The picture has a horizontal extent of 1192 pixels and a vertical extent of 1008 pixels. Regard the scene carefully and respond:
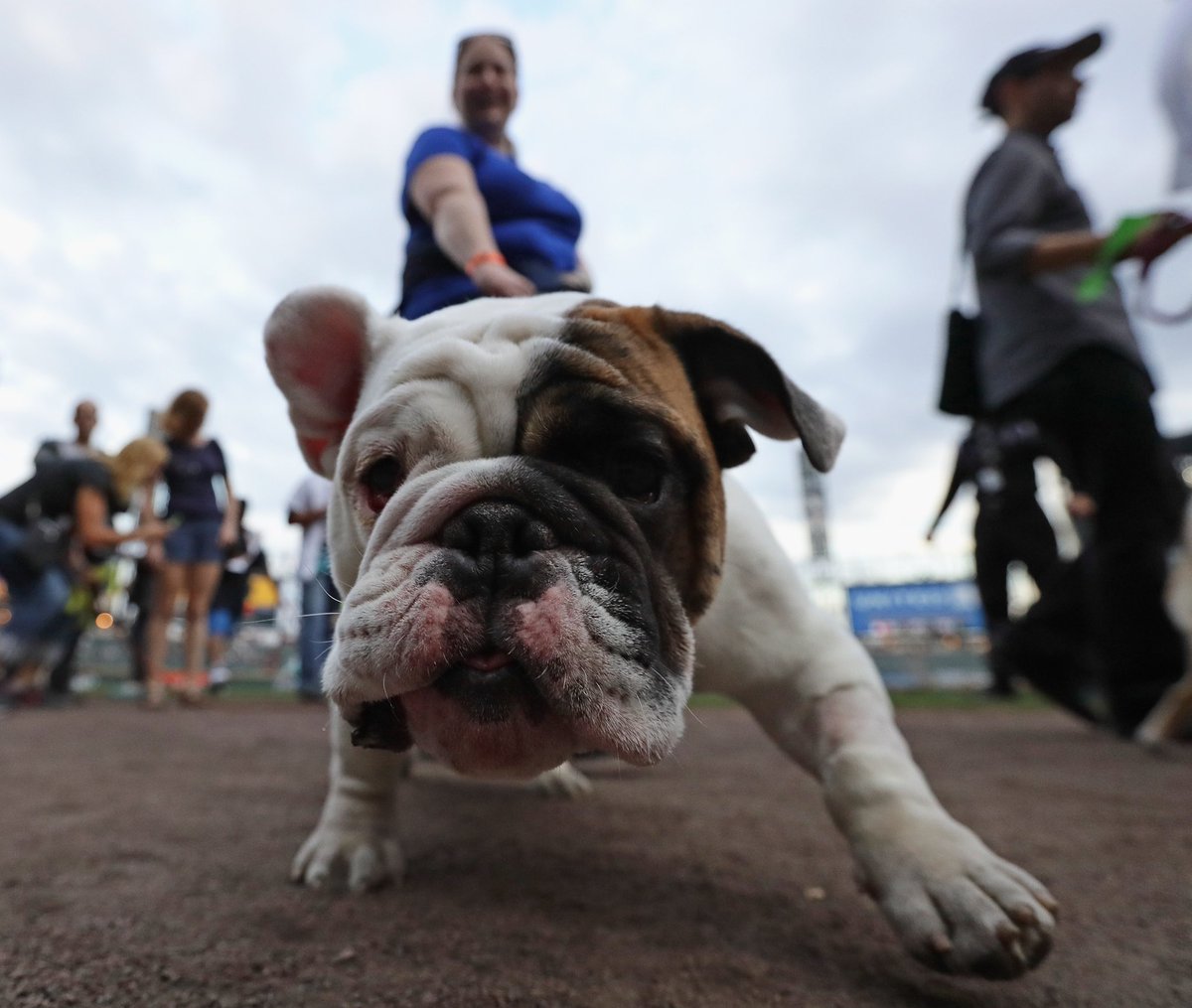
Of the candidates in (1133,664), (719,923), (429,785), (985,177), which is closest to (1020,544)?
(1133,664)

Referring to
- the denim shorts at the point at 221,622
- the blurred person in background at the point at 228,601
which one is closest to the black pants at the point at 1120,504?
the blurred person in background at the point at 228,601

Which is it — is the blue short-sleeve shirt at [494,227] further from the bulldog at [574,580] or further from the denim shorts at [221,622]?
the denim shorts at [221,622]

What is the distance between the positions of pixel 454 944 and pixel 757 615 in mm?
835

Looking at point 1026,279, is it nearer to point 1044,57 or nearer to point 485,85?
point 1044,57

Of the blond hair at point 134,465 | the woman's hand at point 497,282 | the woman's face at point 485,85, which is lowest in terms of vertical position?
the blond hair at point 134,465

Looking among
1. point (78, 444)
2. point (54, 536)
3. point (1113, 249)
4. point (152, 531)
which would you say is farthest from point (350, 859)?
point (78, 444)

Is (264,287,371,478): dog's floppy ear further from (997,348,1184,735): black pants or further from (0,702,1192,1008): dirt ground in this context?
(997,348,1184,735): black pants

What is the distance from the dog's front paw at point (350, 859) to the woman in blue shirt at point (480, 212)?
132 centimetres

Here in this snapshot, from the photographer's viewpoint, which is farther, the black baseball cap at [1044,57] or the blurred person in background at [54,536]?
the blurred person in background at [54,536]

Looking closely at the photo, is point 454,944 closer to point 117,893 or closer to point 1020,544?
point 117,893

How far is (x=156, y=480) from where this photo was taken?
6.34 metres

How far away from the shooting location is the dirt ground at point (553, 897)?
118 cm

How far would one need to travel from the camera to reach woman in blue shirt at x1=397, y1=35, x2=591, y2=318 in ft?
7.18

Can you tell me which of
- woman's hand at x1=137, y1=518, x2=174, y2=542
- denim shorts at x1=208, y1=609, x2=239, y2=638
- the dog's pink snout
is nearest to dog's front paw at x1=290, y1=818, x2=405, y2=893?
the dog's pink snout
